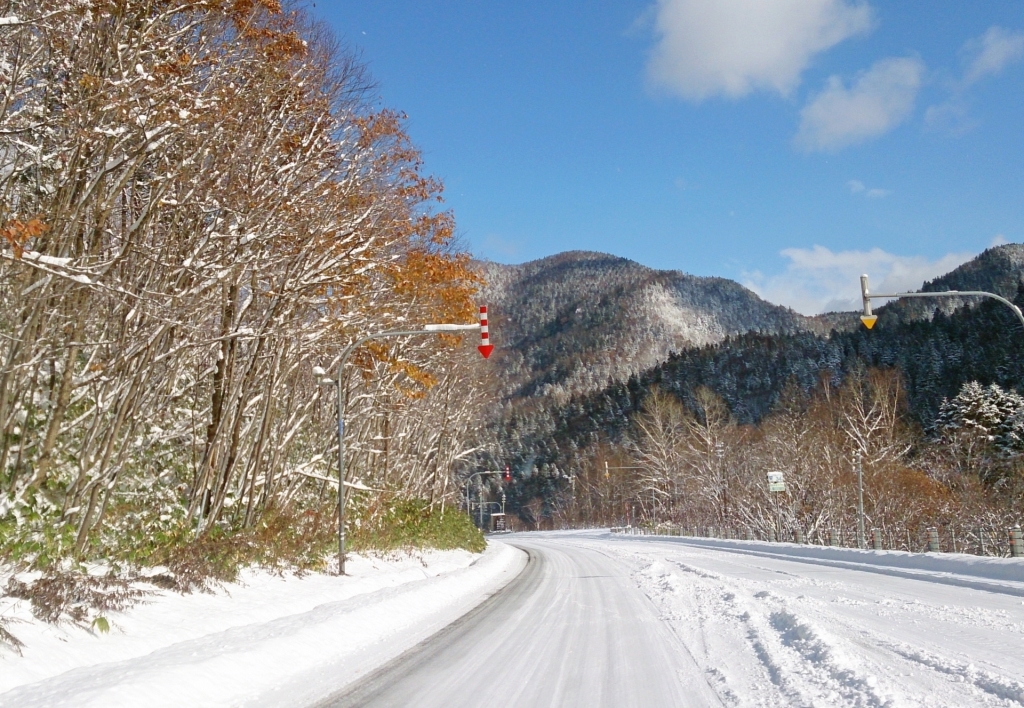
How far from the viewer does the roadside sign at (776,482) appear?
54312mm

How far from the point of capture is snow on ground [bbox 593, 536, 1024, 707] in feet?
22.8

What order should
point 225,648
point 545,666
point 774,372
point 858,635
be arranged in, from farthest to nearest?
point 774,372 → point 858,635 → point 225,648 → point 545,666

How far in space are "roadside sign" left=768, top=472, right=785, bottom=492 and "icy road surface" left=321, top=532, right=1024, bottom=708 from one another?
38.5 m

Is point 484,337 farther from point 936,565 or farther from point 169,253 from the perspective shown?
point 936,565

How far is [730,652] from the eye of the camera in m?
9.28

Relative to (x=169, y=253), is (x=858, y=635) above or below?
below

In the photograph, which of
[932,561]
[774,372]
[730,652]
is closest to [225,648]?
[730,652]

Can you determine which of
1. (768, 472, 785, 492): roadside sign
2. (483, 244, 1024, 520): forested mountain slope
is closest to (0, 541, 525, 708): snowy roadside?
(768, 472, 785, 492): roadside sign

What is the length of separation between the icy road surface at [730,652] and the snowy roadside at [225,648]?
2.19 feet

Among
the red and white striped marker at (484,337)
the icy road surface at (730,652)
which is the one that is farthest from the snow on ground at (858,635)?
the red and white striped marker at (484,337)

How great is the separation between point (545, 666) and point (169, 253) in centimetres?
932

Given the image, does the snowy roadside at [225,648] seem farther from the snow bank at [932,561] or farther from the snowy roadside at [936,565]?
the snow bank at [932,561]

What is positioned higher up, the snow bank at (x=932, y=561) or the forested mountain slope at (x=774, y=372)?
the forested mountain slope at (x=774, y=372)

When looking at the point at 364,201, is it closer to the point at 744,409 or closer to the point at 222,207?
the point at 222,207
